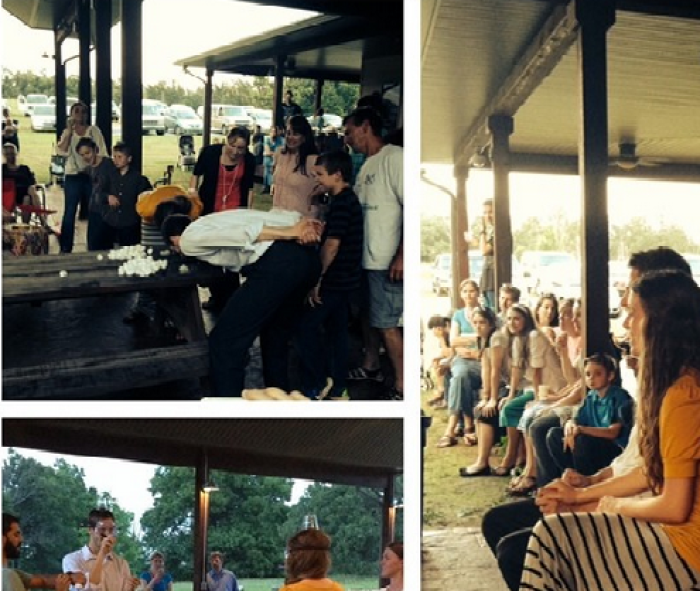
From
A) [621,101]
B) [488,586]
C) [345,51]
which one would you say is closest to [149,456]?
[488,586]

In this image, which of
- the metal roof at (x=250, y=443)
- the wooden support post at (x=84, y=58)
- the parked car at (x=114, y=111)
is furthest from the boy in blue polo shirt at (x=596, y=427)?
the wooden support post at (x=84, y=58)

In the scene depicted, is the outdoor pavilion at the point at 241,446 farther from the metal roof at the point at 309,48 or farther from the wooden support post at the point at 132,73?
the metal roof at the point at 309,48

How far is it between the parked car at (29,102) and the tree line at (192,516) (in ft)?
3.77

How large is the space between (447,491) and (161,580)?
3.35ft

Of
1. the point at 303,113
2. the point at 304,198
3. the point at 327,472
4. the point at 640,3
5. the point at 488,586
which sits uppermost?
the point at 640,3

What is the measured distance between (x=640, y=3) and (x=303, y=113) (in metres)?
1.22

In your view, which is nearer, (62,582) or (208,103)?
(62,582)

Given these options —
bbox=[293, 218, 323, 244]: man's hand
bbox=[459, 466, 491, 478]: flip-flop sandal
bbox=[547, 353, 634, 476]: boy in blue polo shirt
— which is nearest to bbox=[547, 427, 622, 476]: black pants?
bbox=[547, 353, 634, 476]: boy in blue polo shirt

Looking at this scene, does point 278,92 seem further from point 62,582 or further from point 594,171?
point 62,582

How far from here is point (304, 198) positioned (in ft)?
14.6

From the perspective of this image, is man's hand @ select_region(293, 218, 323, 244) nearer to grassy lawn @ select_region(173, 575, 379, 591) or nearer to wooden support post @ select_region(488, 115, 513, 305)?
wooden support post @ select_region(488, 115, 513, 305)

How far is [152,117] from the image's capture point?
172 inches

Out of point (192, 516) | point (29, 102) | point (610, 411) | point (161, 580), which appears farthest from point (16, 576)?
point (610, 411)

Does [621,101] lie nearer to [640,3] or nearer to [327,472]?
[640,3]
